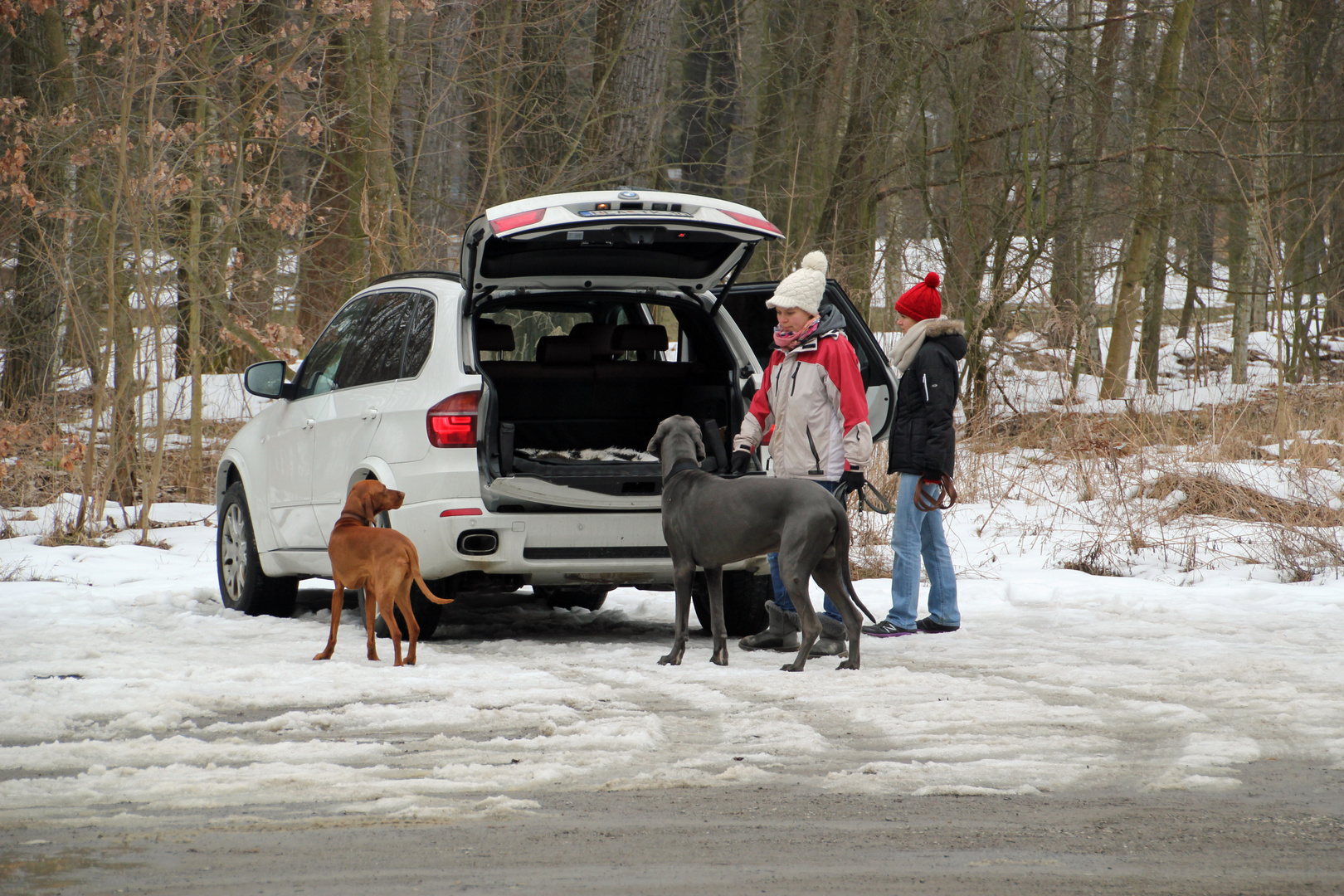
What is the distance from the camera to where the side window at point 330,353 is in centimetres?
750

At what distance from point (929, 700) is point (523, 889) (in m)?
2.69

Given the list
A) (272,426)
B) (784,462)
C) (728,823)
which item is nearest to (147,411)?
(272,426)

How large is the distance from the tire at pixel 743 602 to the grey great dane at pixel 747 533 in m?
1.05

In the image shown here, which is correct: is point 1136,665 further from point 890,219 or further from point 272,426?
point 890,219

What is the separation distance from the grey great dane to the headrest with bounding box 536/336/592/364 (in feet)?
4.45

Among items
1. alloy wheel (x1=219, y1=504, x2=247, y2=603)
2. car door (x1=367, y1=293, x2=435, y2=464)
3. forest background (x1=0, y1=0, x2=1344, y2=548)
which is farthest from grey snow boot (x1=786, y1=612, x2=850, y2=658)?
forest background (x1=0, y1=0, x2=1344, y2=548)

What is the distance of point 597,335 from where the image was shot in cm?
766

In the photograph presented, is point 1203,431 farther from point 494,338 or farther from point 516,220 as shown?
point 516,220

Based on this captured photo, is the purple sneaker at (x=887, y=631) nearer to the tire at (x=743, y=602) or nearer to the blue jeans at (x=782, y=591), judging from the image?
the blue jeans at (x=782, y=591)

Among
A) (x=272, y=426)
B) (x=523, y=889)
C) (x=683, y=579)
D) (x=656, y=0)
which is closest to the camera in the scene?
(x=523, y=889)

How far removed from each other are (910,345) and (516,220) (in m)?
2.51

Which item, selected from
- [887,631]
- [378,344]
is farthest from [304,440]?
[887,631]

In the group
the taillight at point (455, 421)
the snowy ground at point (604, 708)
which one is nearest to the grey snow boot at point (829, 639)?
the snowy ground at point (604, 708)

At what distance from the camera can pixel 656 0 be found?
15516mm
